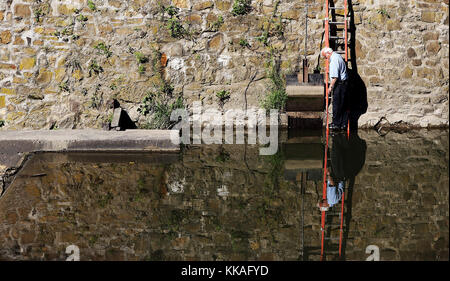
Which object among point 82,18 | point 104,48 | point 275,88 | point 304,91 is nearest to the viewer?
point 304,91

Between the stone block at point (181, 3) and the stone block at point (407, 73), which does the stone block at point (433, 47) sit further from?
the stone block at point (181, 3)

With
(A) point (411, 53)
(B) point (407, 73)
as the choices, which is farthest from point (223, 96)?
(A) point (411, 53)

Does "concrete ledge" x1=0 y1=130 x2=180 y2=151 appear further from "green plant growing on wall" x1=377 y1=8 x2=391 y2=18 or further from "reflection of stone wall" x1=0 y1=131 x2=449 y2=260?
"green plant growing on wall" x1=377 y1=8 x2=391 y2=18

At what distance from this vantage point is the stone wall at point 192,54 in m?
9.16

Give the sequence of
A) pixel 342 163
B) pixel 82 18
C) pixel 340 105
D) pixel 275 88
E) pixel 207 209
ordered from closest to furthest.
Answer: pixel 207 209 < pixel 342 163 < pixel 340 105 < pixel 82 18 < pixel 275 88

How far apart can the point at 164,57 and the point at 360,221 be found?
16.2 ft

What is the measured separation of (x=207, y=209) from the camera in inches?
236

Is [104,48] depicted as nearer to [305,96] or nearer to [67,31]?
[67,31]

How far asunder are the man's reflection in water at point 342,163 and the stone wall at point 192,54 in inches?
42.5

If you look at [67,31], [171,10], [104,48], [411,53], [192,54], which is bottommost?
[411,53]

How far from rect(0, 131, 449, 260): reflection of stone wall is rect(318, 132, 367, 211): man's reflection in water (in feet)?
0.44

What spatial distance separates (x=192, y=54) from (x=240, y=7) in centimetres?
113

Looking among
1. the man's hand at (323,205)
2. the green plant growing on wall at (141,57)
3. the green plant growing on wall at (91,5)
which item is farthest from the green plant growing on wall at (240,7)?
the man's hand at (323,205)
